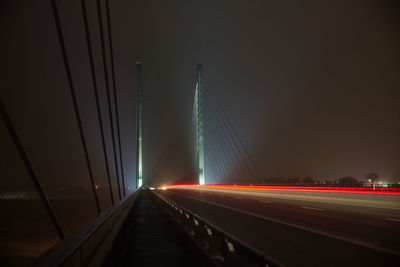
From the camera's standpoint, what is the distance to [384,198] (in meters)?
21.8

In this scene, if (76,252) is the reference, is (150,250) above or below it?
below

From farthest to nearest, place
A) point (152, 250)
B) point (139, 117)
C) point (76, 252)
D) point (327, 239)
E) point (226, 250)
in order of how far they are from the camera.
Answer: point (139, 117) → point (327, 239) → point (152, 250) → point (226, 250) → point (76, 252)

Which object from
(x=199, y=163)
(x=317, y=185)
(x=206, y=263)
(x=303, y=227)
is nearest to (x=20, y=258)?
(x=199, y=163)

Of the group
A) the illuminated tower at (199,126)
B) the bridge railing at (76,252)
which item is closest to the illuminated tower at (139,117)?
the illuminated tower at (199,126)

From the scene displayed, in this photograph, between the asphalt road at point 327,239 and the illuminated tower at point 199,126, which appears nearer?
the asphalt road at point 327,239

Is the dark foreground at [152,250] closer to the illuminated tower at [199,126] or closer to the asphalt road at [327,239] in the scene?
the asphalt road at [327,239]

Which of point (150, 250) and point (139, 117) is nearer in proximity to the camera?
point (150, 250)

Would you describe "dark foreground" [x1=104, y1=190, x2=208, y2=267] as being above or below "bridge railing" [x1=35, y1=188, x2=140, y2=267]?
below

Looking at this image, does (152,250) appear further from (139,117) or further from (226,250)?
(139,117)

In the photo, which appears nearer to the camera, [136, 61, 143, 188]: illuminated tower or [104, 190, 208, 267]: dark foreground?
[104, 190, 208, 267]: dark foreground

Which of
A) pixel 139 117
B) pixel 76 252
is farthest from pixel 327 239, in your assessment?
pixel 139 117

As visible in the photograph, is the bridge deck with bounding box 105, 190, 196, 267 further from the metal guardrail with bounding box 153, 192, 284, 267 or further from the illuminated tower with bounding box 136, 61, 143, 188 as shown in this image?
the illuminated tower with bounding box 136, 61, 143, 188

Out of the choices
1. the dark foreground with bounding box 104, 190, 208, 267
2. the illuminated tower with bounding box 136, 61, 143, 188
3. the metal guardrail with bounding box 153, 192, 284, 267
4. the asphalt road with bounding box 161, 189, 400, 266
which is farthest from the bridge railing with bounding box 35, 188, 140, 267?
the illuminated tower with bounding box 136, 61, 143, 188

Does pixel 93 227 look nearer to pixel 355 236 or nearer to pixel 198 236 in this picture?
pixel 198 236
